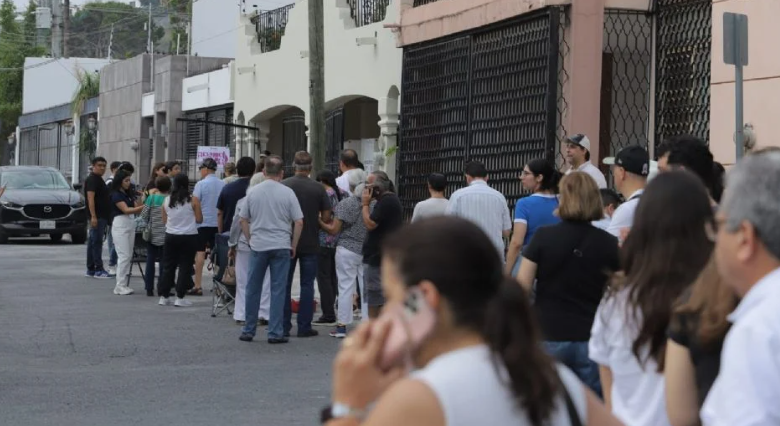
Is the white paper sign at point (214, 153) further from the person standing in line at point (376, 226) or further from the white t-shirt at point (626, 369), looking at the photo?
the white t-shirt at point (626, 369)

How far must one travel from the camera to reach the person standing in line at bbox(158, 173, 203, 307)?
55.2ft

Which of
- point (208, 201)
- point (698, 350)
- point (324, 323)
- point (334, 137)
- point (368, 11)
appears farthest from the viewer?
point (334, 137)

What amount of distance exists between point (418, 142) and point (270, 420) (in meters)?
10.2

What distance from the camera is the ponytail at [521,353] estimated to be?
2.76m

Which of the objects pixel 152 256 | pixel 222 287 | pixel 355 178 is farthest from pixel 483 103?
pixel 152 256

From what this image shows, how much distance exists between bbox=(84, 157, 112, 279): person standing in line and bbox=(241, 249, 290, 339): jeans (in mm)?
7966

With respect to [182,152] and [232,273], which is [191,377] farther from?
[182,152]

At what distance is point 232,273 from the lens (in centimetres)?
1562

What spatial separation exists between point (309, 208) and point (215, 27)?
2619 cm

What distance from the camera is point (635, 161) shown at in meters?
7.71

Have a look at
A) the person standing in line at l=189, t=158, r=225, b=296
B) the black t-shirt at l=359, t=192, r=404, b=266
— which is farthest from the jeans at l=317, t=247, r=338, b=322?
the person standing in line at l=189, t=158, r=225, b=296

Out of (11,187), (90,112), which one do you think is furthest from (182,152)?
(90,112)

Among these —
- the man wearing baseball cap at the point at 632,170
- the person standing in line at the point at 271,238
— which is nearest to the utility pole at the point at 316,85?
the person standing in line at the point at 271,238

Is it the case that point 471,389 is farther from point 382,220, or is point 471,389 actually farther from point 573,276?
point 382,220
